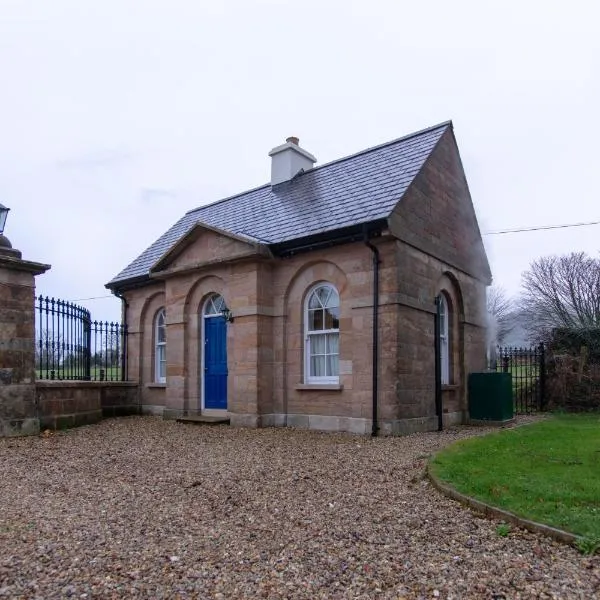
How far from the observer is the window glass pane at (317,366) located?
12133mm

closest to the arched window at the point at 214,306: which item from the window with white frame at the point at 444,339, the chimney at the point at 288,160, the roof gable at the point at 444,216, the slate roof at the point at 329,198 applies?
the slate roof at the point at 329,198

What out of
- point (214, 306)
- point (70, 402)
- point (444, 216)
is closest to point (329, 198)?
point (444, 216)

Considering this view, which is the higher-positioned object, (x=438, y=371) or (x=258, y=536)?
(x=438, y=371)

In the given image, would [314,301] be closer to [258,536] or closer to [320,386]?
[320,386]

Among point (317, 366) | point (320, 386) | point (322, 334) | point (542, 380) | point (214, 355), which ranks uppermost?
point (322, 334)

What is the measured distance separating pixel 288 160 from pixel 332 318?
6.30m

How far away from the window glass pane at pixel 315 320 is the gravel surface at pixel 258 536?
4.29 metres

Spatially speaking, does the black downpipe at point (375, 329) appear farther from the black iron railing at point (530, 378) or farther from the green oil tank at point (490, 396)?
the black iron railing at point (530, 378)

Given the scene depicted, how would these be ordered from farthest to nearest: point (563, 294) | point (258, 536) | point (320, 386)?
point (563, 294)
point (320, 386)
point (258, 536)

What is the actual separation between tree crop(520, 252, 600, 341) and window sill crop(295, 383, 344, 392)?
20400 mm

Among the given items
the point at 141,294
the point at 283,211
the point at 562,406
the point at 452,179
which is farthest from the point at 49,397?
the point at 562,406

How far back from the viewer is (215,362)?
1366 centimetres

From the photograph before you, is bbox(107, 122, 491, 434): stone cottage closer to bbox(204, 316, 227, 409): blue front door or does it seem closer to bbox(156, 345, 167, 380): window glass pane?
bbox(204, 316, 227, 409): blue front door

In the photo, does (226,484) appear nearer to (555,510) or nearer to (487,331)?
(555,510)
